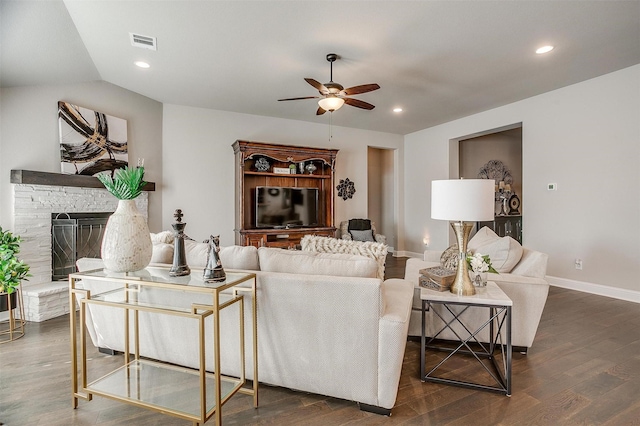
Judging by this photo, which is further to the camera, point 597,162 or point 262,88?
point 262,88

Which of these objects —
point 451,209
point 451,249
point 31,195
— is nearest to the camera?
point 451,209

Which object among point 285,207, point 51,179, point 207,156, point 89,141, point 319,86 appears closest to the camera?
point 319,86

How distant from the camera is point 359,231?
19.6 feet

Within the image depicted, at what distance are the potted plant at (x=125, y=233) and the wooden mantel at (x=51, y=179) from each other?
2266mm

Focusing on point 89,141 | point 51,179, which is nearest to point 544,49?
point 89,141

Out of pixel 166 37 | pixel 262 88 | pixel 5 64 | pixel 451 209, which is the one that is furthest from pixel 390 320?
pixel 5 64

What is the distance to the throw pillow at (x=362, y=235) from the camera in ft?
19.3

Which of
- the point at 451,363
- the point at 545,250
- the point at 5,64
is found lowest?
the point at 451,363

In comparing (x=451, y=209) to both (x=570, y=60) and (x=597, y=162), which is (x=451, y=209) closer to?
(x=570, y=60)

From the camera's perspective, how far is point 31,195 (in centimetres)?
332

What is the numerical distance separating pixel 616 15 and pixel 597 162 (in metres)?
1.93

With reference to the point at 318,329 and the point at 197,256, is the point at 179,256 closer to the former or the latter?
the point at 197,256

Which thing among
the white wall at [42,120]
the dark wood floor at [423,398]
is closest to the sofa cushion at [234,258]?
the dark wood floor at [423,398]

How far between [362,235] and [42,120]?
15.7 ft
